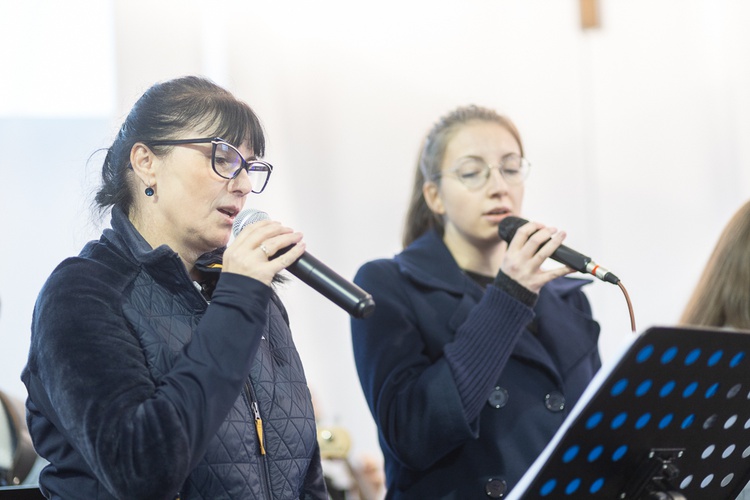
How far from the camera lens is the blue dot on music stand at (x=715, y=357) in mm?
1358

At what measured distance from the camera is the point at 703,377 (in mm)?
1379

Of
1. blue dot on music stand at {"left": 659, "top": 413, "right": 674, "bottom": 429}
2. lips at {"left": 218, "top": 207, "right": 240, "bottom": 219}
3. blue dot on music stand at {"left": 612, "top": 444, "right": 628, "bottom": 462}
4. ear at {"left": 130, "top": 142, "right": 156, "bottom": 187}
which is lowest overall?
blue dot on music stand at {"left": 612, "top": 444, "right": 628, "bottom": 462}

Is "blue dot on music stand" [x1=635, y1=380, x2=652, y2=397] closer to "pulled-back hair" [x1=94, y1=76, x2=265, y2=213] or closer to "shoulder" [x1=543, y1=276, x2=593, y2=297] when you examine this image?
"pulled-back hair" [x1=94, y1=76, x2=265, y2=213]

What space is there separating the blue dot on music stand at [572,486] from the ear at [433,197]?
0.96 m

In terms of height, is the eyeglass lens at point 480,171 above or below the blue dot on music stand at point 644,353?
above

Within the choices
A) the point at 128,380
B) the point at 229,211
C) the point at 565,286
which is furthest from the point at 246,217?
the point at 565,286

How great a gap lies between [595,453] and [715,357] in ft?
0.74

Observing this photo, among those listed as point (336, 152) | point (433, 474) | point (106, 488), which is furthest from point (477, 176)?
point (336, 152)

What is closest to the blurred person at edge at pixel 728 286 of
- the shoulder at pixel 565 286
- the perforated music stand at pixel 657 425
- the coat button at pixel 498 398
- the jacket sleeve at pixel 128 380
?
the shoulder at pixel 565 286

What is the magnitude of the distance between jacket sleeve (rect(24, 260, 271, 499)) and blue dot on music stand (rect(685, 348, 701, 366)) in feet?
2.03

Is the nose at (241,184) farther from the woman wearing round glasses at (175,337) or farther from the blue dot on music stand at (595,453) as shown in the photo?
the blue dot on music stand at (595,453)

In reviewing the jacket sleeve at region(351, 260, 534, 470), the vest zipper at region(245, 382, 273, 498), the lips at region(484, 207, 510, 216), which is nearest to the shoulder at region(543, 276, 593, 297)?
the lips at region(484, 207, 510, 216)

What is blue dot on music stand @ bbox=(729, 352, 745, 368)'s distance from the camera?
1.39m

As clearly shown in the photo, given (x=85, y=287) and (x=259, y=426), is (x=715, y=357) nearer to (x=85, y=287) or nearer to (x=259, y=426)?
(x=259, y=426)
